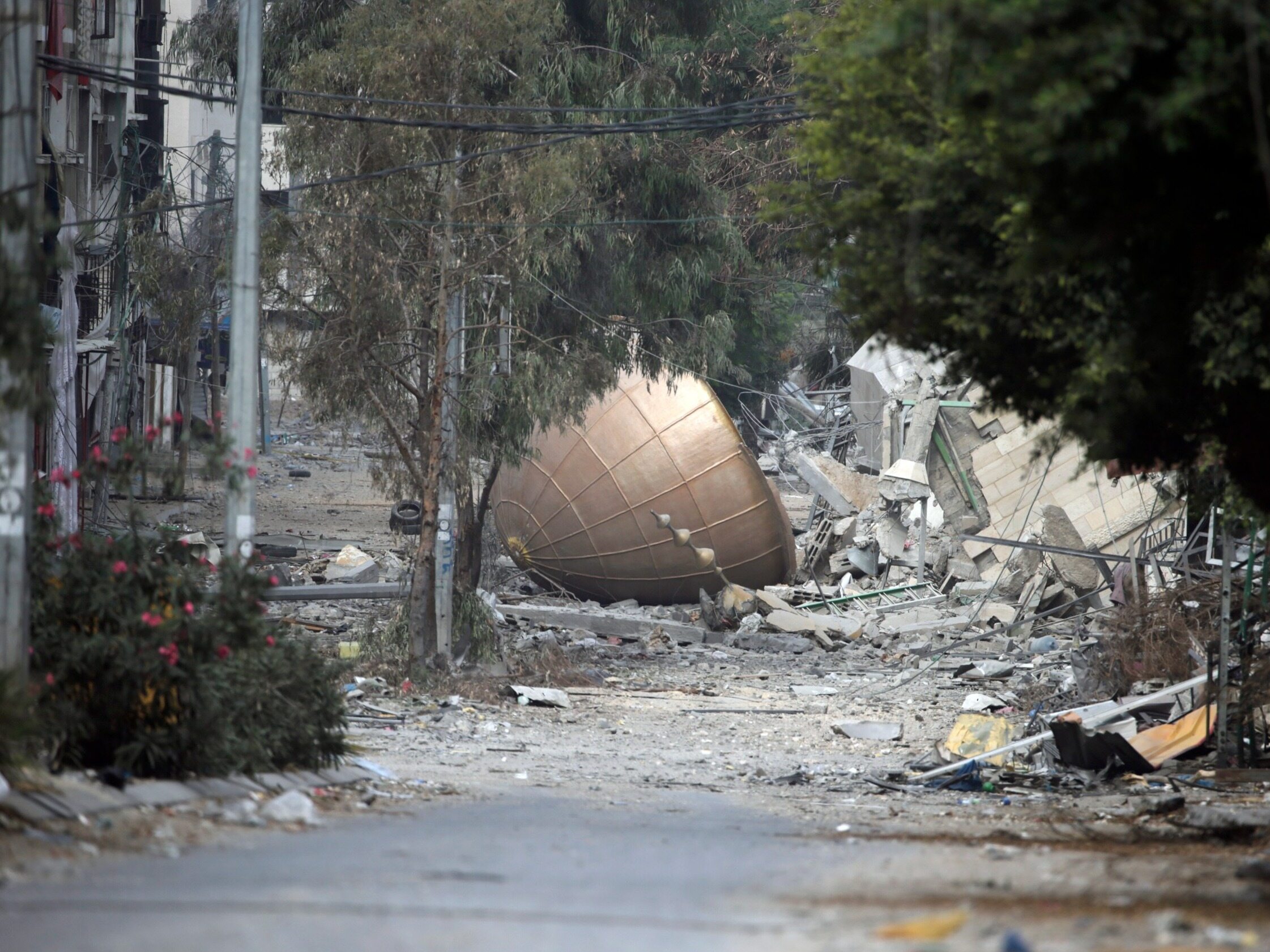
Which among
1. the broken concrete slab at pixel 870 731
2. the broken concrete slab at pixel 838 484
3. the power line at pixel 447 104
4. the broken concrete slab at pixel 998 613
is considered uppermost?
the power line at pixel 447 104

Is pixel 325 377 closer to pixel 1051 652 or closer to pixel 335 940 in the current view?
pixel 1051 652

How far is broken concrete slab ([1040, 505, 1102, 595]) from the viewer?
70.5 feet

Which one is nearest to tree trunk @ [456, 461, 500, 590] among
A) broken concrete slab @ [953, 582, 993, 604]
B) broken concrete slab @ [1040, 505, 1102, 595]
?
broken concrete slab @ [953, 582, 993, 604]

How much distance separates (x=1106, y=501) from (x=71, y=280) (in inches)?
636

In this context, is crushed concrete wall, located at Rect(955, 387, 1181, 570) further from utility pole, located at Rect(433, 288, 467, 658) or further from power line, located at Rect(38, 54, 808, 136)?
utility pole, located at Rect(433, 288, 467, 658)

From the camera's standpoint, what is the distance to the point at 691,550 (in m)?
23.2

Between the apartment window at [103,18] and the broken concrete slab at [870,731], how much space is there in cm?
1574

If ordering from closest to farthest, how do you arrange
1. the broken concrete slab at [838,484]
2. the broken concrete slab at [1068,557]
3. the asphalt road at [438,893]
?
the asphalt road at [438,893], the broken concrete slab at [1068,557], the broken concrete slab at [838,484]

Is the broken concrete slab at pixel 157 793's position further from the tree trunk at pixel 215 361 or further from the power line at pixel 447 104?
the tree trunk at pixel 215 361

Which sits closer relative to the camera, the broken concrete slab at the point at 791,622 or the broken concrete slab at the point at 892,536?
the broken concrete slab at the point at 791,622

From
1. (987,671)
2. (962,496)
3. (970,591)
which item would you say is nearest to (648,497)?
(970,591)

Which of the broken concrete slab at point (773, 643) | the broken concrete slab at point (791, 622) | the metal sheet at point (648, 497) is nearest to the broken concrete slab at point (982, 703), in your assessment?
the broken concrete slab at point (773, 643)

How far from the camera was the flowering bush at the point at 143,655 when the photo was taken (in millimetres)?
7383

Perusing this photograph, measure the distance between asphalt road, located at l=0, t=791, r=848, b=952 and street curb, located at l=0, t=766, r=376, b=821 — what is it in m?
0.66
